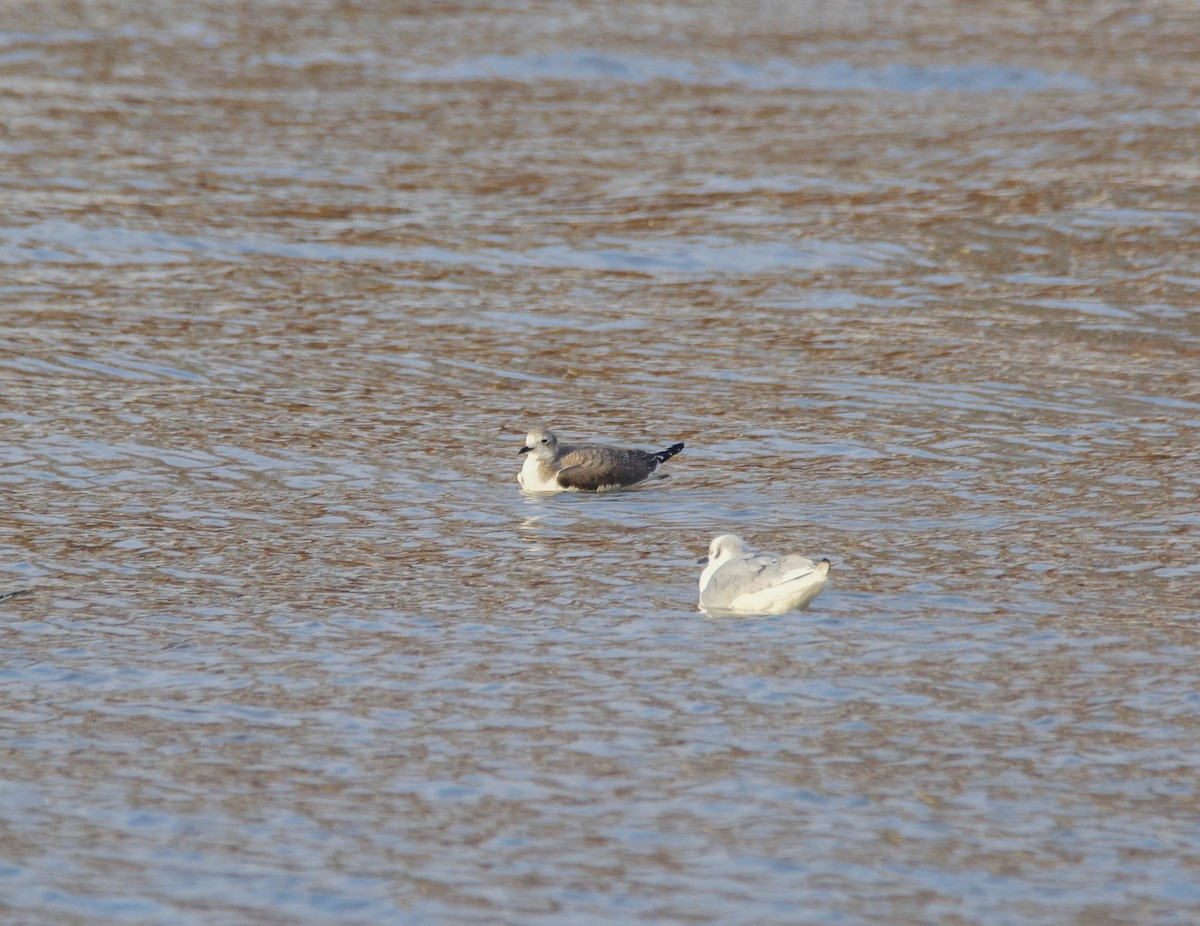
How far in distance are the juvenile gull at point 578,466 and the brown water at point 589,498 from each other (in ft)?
0.66

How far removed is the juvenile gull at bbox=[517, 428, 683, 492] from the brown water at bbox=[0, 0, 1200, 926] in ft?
0.66

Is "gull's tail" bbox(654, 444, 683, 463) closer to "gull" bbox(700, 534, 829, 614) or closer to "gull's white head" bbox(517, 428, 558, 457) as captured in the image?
"gull's white head" bbox(517, 428, 558, 457)

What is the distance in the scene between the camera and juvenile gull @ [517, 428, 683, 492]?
468 inches

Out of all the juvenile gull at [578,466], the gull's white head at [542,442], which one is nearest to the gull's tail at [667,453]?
the juvenile gull at [578,466]

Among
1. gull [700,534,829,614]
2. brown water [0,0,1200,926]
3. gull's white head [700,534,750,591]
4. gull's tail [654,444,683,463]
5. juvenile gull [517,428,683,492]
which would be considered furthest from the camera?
gull's tail [654,444,683,463]

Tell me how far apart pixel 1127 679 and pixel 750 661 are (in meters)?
1.78

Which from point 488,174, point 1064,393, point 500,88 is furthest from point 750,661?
point 500,88

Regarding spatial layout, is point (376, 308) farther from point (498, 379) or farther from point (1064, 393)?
point (1064, 393)

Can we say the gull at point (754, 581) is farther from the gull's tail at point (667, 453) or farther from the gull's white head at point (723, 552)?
the gull's tail at point (667, 453)

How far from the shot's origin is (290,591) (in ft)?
32.9

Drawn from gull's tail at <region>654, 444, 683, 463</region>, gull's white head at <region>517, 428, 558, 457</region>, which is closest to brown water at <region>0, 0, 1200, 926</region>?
gull's tail at <region>654, 444, 683, 463</region>

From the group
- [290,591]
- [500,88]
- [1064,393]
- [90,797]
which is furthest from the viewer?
[500,88]

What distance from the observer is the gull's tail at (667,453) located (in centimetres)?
1229

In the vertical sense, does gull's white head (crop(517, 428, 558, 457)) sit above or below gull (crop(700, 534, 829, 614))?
above
